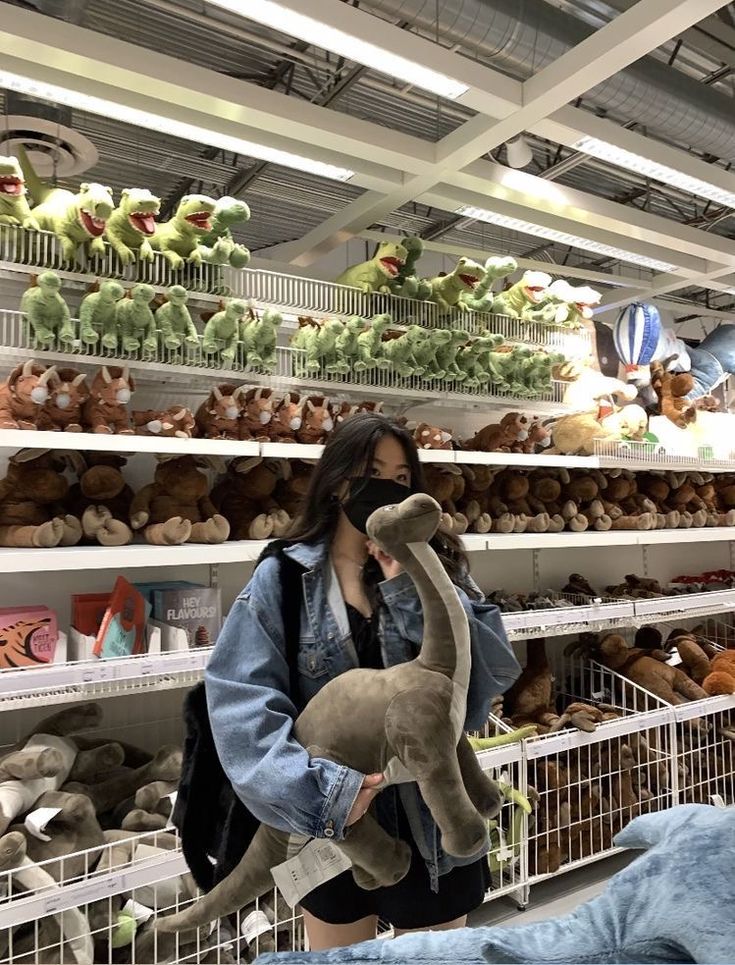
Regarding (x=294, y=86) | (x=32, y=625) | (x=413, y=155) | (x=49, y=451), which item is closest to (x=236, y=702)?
(x=32, y=625)

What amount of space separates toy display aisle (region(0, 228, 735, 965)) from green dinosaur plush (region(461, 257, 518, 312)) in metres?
0.10

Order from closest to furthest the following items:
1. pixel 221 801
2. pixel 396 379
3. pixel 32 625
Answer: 1. pixel 221 801
2. pixel 32 625
3. pixel 396 379

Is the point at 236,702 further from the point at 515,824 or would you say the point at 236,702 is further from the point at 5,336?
the point at 515,824

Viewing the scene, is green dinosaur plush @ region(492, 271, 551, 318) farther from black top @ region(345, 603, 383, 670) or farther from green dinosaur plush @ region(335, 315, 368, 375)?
black top @ region(345, 603, 383, 670)

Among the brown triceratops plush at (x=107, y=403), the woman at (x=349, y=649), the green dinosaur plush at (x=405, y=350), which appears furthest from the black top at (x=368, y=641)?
the green dinosaur plush at (x=405, y=350)

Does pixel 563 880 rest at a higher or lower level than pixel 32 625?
lower

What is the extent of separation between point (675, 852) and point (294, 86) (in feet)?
11.1

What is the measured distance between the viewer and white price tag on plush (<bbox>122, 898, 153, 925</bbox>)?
6.20 ft

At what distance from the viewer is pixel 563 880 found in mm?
2947

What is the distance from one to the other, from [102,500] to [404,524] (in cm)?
167

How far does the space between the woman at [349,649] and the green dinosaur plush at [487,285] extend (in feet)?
5.83

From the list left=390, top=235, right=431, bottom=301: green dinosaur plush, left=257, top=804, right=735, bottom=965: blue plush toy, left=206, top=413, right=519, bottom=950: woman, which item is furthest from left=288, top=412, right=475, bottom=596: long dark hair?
left=390, top=235, right=431, bottom=301: green dinosaur plush

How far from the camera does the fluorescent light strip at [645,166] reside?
8.38 feet

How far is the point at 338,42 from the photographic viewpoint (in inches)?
74.1
